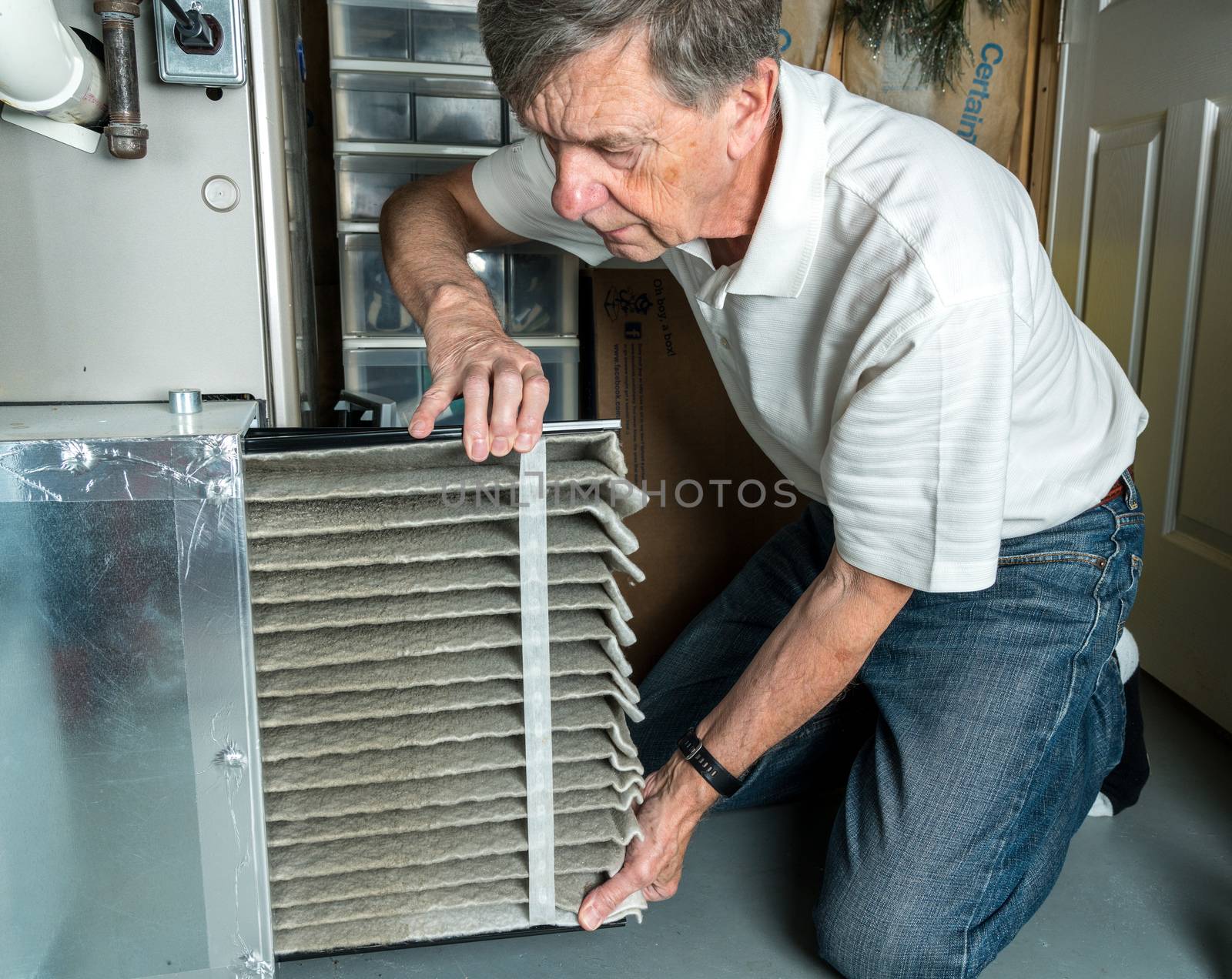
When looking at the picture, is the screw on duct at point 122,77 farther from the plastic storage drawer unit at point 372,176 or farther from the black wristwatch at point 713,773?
the black wristwatch at point 713,773

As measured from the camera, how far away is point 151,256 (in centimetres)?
91

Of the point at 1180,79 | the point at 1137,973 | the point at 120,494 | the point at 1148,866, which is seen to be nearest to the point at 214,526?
the point at 120,494

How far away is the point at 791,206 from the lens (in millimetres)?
979

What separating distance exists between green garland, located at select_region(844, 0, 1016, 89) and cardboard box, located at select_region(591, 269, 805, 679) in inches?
29.8

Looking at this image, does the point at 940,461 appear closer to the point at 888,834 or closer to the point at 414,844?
the point at 888,834

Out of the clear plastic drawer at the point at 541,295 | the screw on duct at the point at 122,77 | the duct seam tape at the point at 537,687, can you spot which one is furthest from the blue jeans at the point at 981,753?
the screw on duct at the point at 122,77

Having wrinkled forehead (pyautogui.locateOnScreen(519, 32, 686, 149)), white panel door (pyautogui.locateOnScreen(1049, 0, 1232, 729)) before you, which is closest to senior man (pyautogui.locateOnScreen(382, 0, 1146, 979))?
wrinkled forehead (pyautogui.locateOnScreen(519, 32, 686, 149))

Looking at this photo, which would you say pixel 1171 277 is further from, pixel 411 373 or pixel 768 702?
pixel 411 373

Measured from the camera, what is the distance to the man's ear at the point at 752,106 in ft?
2.98

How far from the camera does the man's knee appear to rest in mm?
1071

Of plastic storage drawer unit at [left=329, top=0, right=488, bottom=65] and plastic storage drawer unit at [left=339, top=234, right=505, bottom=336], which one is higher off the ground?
plastic storage drawer unit at [left=329, top=0, right=488, bottom=65]

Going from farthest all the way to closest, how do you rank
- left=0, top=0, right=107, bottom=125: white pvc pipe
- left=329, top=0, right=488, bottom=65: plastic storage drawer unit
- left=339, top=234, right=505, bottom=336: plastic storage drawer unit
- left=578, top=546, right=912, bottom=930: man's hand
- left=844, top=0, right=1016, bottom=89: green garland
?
left=844, top=0, right=1016, bottom=89: green garland → left=339, top=234, right=505, bottom=336: plastic storage drawer unit → left=329, top=0, right=488, bottom=65: plastic storage drawer unit → left=578, top=546, right=912, bottom=930: man's hand → left=0, top=0, right=107, bottom=125: white pvc pipe

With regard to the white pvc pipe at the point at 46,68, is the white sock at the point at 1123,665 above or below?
below

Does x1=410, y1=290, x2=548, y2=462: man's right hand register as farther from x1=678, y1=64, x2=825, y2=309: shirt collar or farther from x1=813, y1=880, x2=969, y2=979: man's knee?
x1=813, y1=880, x2=969, y2=979: man's knee
